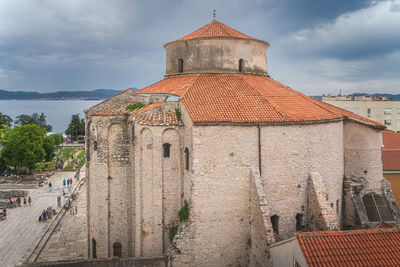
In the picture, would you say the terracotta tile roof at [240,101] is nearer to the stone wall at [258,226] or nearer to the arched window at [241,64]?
the arched window at [241,64]

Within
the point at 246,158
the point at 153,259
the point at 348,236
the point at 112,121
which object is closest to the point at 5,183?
the point at 112,121

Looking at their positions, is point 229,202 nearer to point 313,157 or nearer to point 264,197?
point 264,197

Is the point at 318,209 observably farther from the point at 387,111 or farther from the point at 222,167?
the point at 387,111

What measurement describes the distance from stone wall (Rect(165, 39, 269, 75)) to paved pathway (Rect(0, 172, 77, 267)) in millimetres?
16550

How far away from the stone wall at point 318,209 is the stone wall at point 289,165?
0.30 metres

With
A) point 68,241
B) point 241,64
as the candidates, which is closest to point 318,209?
point 241,64

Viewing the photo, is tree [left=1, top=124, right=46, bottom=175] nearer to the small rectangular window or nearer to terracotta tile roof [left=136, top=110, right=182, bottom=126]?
terracotta tile roof [left=136, top=110, right=182, bottom=126]

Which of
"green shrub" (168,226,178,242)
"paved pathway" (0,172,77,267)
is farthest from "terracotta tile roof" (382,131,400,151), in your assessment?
"paved pathway" (0,172,77,267)

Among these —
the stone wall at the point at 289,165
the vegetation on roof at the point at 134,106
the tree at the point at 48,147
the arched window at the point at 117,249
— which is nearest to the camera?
the stone wall at the point at 289,165

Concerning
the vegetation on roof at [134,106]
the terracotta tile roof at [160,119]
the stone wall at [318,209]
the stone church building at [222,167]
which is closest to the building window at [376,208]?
→ the stone church building at [222,167]

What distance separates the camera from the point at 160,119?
16594mm

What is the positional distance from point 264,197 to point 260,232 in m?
1.52

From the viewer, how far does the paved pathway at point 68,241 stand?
20766 millimetres

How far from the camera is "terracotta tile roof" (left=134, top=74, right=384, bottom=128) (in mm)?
15539
